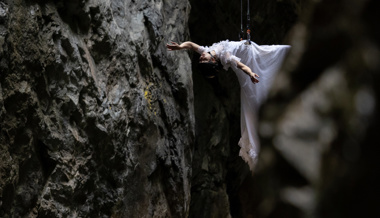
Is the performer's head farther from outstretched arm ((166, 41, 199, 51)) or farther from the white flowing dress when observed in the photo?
outstretched arm ((166, 41, 199, 51))

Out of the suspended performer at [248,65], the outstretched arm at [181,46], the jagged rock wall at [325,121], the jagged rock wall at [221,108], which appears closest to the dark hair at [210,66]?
the suspended performer at [248,65]

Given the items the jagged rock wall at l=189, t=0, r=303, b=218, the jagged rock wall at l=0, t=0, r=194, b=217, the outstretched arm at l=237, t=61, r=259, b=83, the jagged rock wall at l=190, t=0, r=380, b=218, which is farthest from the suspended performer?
the jagged rock wall at l=190, t=0, r=380, b=218

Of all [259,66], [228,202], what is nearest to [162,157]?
[259,66]

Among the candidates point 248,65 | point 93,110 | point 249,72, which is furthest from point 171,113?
point 93,110

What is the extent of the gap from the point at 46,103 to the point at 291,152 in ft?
12.1

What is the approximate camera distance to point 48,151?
4.23 meters

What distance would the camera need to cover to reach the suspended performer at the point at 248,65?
232 inches

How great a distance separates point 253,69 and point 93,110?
2176 mm

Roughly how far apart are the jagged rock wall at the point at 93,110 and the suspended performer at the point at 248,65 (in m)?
0.54

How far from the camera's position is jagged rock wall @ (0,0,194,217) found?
389 cm

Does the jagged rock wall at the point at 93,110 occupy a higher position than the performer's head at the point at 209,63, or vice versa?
the performer's head at the point at 209,63

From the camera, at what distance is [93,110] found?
4.74 meters

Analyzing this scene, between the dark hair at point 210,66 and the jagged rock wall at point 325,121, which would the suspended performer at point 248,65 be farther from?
the jagged rock wall at point 325,121

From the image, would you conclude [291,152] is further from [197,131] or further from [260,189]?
[197,131]
